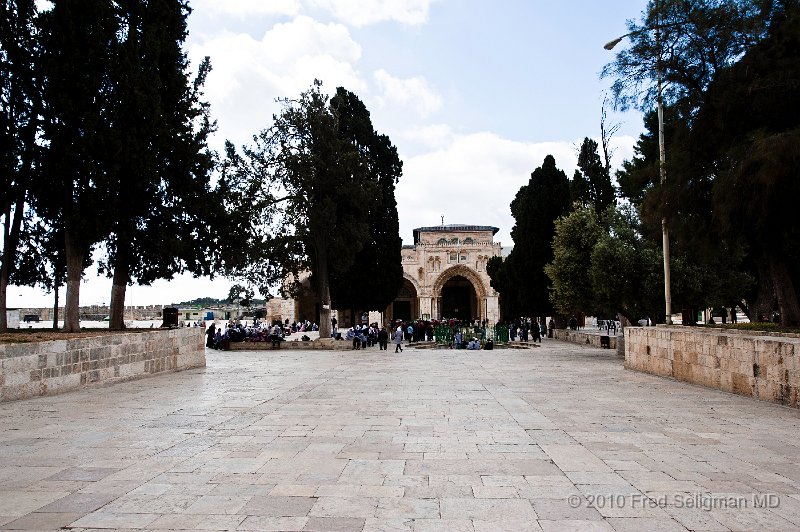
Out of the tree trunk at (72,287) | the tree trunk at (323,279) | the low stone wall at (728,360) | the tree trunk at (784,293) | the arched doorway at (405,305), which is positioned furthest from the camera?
the arched doorway at (405,305)

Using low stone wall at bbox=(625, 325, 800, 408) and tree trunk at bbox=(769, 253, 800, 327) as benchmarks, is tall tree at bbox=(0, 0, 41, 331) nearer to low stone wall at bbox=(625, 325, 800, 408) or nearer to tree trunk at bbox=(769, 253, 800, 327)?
low stone wall at bbox=(625, 325, 800, 408)

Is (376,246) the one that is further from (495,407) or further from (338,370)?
(495,407)

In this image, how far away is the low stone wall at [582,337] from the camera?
25.2 meters

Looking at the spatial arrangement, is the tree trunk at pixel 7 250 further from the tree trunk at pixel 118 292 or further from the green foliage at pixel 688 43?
the green foliage at pixel 688 43

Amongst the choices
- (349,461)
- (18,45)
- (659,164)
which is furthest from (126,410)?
(659,164)

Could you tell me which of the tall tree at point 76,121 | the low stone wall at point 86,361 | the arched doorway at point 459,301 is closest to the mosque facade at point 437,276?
the arched doorway at point 459,301

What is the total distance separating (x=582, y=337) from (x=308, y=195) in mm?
15226

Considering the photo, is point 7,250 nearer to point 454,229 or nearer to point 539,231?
point 539,231

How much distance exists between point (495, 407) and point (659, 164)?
9737 mm

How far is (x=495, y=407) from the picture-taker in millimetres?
8633

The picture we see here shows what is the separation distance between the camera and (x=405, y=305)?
193 feet

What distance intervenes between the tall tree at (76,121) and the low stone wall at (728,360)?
14.0 metres

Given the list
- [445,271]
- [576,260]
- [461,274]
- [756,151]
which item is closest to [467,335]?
[576,260]

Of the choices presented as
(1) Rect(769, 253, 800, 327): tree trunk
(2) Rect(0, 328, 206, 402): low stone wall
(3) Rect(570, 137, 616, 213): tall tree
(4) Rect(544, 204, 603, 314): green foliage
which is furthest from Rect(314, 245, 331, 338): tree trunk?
(1) Rect(769, 253, 800, 327): tree trunk
